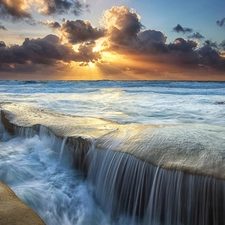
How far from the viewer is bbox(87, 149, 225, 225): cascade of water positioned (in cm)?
287

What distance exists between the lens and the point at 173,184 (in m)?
3.07

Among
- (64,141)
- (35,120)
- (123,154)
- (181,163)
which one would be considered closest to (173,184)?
(181,163)

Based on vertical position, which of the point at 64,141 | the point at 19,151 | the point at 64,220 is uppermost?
the point at 64,141

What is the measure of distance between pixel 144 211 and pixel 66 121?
10.6 feet

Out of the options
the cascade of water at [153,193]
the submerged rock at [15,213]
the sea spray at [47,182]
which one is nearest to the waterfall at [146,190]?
the cascade of water at [153,193]

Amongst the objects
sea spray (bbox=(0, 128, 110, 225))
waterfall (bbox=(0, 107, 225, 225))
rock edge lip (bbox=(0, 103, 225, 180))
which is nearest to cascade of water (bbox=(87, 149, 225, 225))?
waterfall (bbox=(0, 107, 225, 225))

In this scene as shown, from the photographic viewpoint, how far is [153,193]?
3293 mm

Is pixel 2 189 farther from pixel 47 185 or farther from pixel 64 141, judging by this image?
pixel 64 141

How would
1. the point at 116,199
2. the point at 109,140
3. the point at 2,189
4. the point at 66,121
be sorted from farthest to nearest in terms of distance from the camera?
the point at 66,121 < the point at 109,140 < the point at 116,199 < the point at 2,189

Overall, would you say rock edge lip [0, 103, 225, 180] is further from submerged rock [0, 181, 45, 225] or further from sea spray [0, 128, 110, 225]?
submerged rock [0, 181, 45, 225]

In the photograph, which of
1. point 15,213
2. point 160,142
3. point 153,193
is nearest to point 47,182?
point 15,213

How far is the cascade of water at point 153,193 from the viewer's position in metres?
2.87

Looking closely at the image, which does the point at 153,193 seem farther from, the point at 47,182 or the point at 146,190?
the point at 47,182

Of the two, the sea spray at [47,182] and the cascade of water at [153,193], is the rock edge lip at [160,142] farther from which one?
the sea spray at [47,182]
